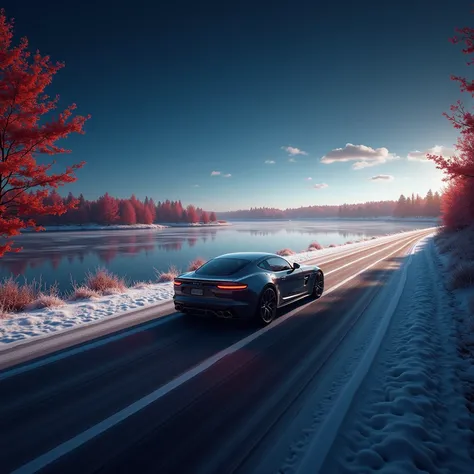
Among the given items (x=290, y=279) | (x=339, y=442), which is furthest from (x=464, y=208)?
(x=339, y=442)

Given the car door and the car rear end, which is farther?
the car door

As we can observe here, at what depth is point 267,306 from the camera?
21.1ft

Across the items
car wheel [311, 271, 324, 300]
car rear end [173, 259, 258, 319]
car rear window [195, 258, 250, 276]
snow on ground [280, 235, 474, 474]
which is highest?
car rear window [195, 258, 250, 276]

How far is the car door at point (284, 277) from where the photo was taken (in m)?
6.99

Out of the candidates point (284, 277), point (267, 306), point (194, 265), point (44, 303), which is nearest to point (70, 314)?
point (44, 303)

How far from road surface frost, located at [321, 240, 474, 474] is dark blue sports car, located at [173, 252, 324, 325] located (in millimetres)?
2327

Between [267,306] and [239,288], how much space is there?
0.96 meters

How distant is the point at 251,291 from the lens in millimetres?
5996

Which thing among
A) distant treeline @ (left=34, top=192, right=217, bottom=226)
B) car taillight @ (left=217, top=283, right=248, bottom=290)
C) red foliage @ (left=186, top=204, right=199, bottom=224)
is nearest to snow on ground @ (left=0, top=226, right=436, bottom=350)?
car taillight @ (left=217, top=283, right=248, bottom=290)

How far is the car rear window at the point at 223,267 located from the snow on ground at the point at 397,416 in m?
2.70

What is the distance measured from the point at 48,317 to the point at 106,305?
1.51 metres

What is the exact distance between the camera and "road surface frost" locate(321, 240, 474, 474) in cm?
264

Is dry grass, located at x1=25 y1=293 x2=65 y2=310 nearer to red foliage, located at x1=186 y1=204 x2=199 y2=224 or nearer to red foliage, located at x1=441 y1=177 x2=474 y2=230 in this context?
red foliage, located at x1=441 y1=177 x2=474 y2=230

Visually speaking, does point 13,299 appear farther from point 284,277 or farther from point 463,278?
point 463,278
